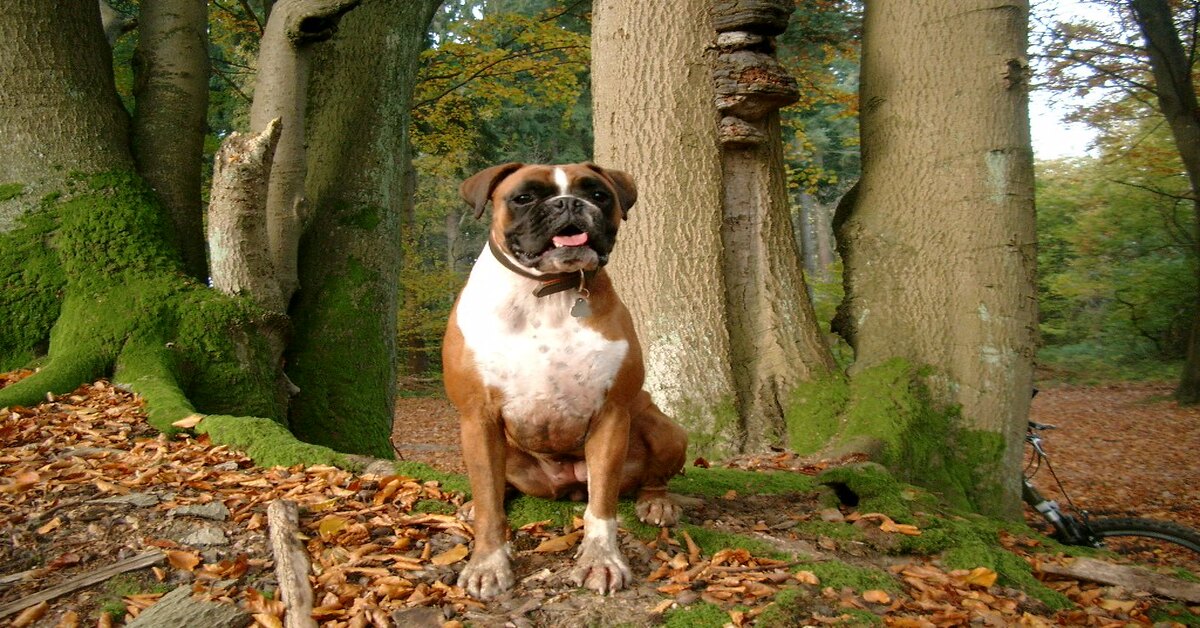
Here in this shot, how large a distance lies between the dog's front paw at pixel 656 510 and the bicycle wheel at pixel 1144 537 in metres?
4.21

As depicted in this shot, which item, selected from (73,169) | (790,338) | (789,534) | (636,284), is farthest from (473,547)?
(73,169)

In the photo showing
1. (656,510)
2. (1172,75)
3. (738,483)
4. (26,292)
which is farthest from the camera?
(1172,75)

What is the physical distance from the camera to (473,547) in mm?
3184

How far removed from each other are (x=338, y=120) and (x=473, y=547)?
468 centimetres

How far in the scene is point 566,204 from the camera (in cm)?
295

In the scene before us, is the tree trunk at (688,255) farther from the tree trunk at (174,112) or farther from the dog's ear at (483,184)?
the tree trunk at (174,112)

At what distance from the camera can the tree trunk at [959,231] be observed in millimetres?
5500

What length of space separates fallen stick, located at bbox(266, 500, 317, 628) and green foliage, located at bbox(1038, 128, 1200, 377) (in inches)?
729

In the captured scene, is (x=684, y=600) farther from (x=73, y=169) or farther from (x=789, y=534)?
(x=73, y=169)

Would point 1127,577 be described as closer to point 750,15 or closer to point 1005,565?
point 1005,565

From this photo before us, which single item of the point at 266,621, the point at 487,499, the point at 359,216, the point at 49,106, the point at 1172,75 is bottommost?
the point at 266,621

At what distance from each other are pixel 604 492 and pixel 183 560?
5.04 ft

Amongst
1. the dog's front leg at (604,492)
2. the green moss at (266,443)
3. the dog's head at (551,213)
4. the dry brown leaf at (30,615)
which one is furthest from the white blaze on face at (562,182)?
the dry brown leaf at (30,615)

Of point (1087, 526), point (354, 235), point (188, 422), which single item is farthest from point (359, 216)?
point (1087, 526)
